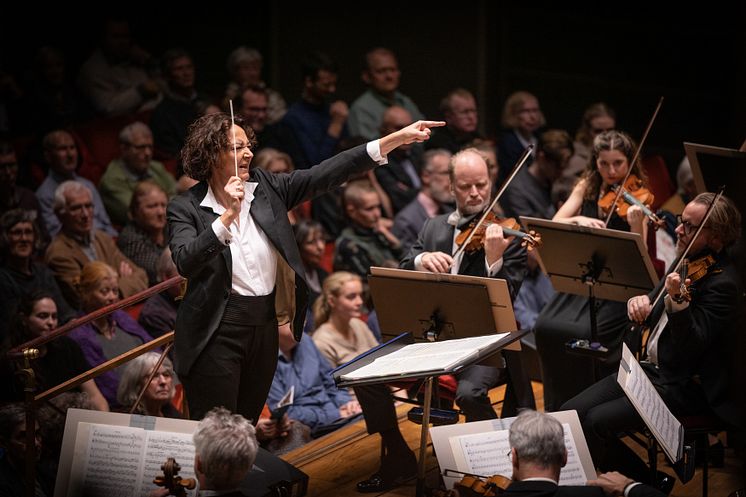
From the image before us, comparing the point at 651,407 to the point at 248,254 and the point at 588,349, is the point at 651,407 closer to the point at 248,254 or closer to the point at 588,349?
the point at 588,349

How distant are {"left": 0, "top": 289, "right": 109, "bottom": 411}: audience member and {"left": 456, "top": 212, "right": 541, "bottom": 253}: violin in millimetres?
1771

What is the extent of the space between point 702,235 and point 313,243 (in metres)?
2.72

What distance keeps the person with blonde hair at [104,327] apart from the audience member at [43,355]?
116 millimetres

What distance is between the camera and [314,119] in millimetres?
7082

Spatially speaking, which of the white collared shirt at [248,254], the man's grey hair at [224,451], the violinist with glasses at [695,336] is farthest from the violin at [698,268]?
the man's grey hair at [224,451]

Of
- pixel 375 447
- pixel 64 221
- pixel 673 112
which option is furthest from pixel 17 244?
pixel 673 112

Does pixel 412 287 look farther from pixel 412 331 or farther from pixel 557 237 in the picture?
pixel 557 237

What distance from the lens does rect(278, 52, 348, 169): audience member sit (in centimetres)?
699

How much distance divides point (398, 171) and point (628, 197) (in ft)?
9.19

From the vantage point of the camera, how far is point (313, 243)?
6.11m

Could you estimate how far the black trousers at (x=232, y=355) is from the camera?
135 inches

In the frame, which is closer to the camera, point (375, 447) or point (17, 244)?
point (375, 447)

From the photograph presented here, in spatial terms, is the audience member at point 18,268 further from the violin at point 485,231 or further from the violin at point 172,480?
the violin at point 172,480

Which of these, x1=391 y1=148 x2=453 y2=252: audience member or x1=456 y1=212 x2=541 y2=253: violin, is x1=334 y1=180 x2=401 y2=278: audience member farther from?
x1=456 y1=212 x2=541 y2=253: violin
